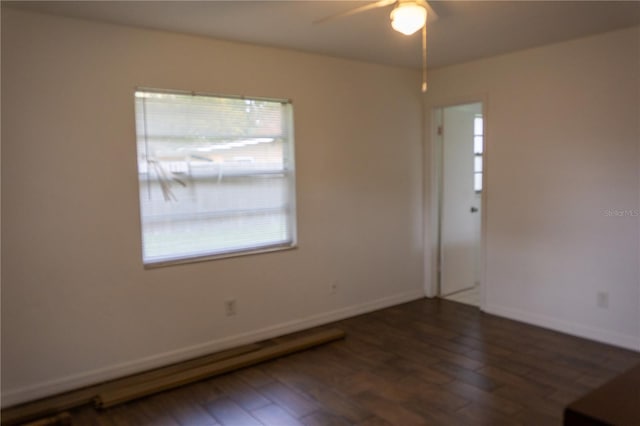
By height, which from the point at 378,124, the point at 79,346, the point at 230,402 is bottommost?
the point at 230,402

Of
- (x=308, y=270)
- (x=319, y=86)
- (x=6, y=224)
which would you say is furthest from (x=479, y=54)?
(x=6, y=224)

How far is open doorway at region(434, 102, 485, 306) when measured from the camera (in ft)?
16.1

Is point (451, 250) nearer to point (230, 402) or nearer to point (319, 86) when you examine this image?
point (319, 86)

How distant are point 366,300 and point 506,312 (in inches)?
50.6

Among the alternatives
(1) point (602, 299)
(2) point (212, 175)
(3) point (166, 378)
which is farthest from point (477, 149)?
(3) point (166, 378)

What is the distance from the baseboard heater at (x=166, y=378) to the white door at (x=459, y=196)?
71.3 inches

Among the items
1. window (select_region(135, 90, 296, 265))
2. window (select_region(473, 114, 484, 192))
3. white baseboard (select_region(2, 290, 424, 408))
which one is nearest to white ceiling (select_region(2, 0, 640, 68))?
window (select_region(135, 90, 296, 265))

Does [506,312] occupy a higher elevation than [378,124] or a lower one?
lower

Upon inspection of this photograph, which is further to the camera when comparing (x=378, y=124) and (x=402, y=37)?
(x=378, y=124)

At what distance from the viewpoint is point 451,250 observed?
16.7 feet

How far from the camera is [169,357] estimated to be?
337 centimetres

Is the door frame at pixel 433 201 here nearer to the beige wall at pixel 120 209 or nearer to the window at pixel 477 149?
the window at pixel 477 149

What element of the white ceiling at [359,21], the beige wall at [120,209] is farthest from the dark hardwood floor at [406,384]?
the white ceiling at [359,21]

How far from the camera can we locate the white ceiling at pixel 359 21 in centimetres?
277
